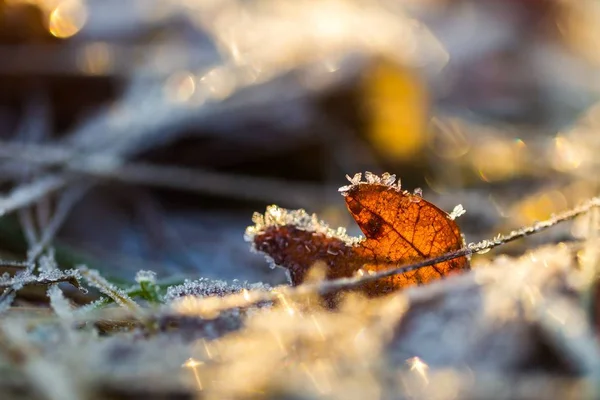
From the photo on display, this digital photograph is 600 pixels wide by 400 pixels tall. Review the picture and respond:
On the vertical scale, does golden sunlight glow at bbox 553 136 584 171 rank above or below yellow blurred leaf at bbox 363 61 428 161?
below

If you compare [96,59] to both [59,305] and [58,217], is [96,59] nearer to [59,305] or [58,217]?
[58,217]

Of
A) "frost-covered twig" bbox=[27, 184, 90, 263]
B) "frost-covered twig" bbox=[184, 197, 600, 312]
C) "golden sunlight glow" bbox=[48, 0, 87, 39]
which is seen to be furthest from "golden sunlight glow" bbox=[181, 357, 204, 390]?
"golden sunlight glow" bbox=[48, 0, 87, 39]

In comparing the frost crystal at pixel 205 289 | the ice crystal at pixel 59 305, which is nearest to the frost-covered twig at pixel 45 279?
the ice crystal at pixel 59 305

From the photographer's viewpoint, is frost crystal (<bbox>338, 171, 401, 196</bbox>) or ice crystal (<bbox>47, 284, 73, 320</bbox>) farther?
frost crystal (<bbox>338, 171, 401, 196</bbox>)

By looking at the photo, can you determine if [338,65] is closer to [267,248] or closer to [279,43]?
[279,43]

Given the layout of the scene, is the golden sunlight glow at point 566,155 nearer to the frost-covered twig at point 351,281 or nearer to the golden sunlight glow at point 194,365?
the frost-covered twig at point 351,281

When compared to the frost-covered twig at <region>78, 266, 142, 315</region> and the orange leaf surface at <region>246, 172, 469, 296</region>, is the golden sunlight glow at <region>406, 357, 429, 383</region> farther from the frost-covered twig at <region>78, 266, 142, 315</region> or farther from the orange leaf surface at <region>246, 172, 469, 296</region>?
the frost-covered twig at <region>78, 266, 142, 315</region>

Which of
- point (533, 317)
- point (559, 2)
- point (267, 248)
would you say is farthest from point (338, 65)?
point (559, 2)

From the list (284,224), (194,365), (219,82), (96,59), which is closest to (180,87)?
(219,82)
